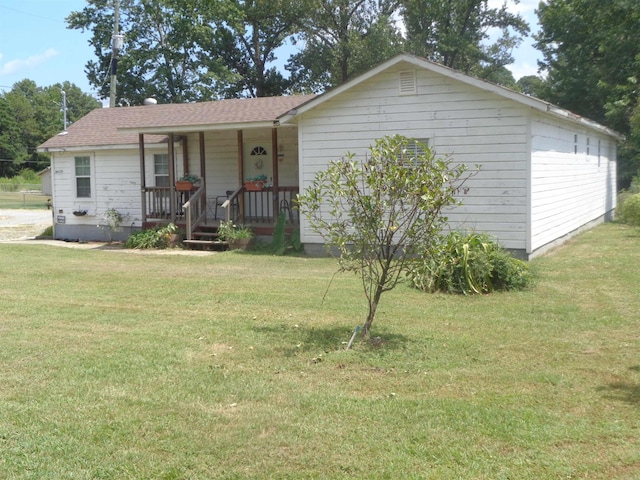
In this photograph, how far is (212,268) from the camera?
40.6 feet

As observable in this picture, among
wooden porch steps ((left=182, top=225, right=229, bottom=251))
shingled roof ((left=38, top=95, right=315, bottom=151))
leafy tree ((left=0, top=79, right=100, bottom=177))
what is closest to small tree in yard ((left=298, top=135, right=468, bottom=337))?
shingled roof ((left=38, top=95, right=315, bottom=151))

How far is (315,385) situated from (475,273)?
15.8ft

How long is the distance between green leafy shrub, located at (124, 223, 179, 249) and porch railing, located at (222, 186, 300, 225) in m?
1.52

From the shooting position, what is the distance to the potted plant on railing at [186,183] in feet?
54.4

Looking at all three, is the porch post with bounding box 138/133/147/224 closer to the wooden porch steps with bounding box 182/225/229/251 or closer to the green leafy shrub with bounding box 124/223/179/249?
the green leafy shrub with bounding box 124/223/179/249

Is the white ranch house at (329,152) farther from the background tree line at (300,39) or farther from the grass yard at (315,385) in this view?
the background tree line at (300,39)

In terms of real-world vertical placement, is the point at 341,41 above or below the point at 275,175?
above

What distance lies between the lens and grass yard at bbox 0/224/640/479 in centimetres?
390

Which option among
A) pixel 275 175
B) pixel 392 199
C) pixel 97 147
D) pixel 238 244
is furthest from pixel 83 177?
pixel 392 199

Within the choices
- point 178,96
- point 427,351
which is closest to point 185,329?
point 427,351

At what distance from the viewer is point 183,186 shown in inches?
655

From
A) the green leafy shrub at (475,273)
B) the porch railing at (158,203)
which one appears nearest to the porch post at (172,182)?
the porch railing at (158,203)

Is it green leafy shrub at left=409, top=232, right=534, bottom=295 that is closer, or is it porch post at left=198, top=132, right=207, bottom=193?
green leafy shrub at left=409, top=232, right=534, bottom=295

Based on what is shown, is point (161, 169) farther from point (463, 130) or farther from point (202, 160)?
point (463, 130)
